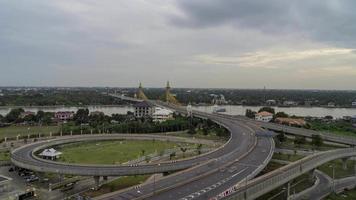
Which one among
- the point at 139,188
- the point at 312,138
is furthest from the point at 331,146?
the point at 139,188

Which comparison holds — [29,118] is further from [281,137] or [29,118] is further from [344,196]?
[344,196]

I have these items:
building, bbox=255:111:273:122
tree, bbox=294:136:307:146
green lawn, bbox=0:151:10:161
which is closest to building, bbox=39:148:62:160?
green lawn, bbox=0:151:10:161

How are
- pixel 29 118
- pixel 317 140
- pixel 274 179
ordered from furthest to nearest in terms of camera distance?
pixel 29 118 < pixel 317 140 < pixel 274 179

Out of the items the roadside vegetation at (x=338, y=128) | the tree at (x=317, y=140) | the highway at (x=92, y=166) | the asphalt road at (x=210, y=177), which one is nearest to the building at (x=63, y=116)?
the highway at (x=92, y=166)

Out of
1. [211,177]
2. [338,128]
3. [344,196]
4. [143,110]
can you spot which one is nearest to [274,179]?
[211,177]

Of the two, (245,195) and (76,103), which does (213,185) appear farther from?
(76,103)

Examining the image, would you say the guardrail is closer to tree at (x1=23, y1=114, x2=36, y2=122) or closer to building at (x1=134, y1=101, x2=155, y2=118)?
building at (x1=134, y1=101, x2=155, y2=118)
